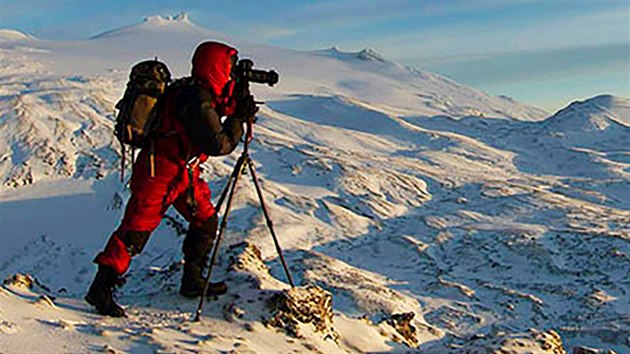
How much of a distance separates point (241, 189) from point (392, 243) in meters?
14.7

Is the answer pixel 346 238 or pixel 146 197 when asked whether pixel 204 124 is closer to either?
pixel 146 197

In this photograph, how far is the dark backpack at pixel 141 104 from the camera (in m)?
8.34

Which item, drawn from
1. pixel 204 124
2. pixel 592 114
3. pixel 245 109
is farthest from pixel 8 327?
pixel 592 114

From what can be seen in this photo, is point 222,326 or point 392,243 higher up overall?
point 222,326

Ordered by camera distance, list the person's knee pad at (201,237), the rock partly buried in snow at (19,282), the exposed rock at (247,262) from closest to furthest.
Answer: the person's knee pad at (201,237) < the rock partly buried in snow at (19,282) < the exposed rock at (247,262)

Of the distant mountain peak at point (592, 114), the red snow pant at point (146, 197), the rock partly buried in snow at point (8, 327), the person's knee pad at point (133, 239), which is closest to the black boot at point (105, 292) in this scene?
the red snow pant at point (146, 197)

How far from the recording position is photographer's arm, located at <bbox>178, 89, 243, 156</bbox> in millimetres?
8219

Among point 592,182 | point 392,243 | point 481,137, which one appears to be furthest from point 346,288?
point 481,137

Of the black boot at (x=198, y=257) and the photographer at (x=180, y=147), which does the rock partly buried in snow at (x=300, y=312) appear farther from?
the photographer at (x=180, y=147)

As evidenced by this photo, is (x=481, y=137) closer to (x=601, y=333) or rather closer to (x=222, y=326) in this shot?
(x=601, y=333)

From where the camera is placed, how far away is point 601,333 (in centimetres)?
3512

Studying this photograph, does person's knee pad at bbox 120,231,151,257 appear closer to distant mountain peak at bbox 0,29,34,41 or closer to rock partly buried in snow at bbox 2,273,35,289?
rock partly buried in snow at bbox 2,273,35,289

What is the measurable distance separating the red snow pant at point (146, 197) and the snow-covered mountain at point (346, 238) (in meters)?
0.90

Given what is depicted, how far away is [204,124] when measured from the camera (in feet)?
27.0
